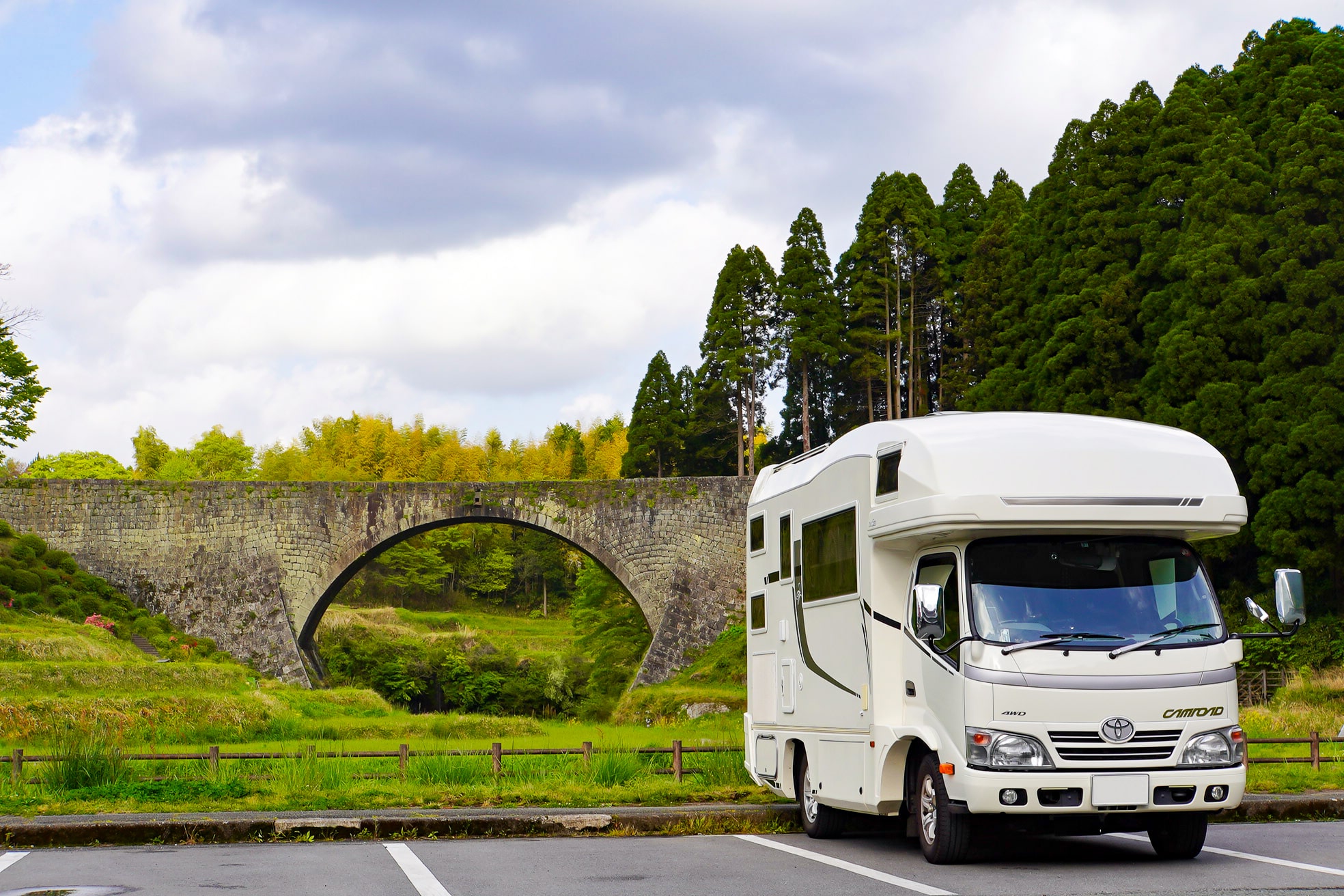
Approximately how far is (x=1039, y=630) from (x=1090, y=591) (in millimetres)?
468

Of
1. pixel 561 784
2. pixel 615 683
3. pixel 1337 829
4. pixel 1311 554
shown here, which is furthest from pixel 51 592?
pixel 1337 829

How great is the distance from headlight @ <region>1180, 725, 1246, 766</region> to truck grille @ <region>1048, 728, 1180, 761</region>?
0.77 ft

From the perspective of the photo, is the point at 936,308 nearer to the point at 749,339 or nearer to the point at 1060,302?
the point at 749,339

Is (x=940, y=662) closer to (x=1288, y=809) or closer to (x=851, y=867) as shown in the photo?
(x=851, y=867)

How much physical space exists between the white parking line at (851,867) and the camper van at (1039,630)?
18.2 inches

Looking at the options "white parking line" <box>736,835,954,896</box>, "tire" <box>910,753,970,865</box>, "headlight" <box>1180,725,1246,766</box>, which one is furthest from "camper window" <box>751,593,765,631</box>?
"headlight" <box>1180,725,1246,766</box>

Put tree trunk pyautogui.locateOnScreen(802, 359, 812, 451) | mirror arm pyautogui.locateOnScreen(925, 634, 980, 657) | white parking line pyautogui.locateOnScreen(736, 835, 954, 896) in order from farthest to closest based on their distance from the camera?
tree trunk pyautogui.locateOnScreen(802, 359, 812, 451) < mirror arm pyautogui.locateOnScreen(925, 634, 980, 657) < white parking line pyautogui.locateOnScreen(736, 835, 954, 896)

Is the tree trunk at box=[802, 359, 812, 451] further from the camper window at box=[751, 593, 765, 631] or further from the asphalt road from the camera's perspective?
the asphalt road

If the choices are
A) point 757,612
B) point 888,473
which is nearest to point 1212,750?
point 888,473

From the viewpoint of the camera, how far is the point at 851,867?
8.54m

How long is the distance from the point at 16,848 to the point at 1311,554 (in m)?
23.9

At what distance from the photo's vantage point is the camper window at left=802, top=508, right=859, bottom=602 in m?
9.54

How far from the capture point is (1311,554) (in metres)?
26.2

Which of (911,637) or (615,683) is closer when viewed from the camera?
(911,637)
